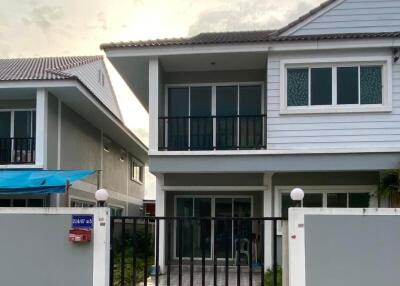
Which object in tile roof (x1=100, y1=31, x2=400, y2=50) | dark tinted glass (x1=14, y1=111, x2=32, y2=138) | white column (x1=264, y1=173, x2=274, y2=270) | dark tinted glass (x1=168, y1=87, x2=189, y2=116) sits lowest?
white column (x1=264, y1=173, x2=274, y2=270)

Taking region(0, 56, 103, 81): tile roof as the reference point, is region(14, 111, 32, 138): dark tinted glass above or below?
below

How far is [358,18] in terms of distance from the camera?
42.9ft

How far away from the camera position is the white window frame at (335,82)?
12.4m

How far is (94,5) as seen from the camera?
45.1 ft

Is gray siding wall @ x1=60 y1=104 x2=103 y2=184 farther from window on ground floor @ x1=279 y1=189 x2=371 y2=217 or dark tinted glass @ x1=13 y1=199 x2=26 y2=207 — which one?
window on ground floor @ x1=279 y1=189 x2=371 y2=217

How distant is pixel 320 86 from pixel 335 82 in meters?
0.37

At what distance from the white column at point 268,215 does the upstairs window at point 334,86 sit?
209cm

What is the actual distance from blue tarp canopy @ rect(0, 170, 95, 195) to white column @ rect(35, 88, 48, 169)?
1509mm

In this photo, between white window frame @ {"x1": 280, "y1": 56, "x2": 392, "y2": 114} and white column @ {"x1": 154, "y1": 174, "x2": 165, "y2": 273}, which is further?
white column @ {"x1": 154, "y1": 174, "x2": 165, "y2": 273}

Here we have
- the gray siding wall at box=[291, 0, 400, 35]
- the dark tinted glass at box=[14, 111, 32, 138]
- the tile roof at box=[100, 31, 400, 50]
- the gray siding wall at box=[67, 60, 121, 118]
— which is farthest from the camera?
the gray siding wall at box=[67, 60, 121, 118]

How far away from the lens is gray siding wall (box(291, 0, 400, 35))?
12961mm

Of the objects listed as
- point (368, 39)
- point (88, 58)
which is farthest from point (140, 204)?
point (368, 39)

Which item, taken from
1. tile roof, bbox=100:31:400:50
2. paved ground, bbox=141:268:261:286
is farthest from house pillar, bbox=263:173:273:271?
tile roof, bbox=100:31:400:50

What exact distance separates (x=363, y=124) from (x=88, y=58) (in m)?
12.6
